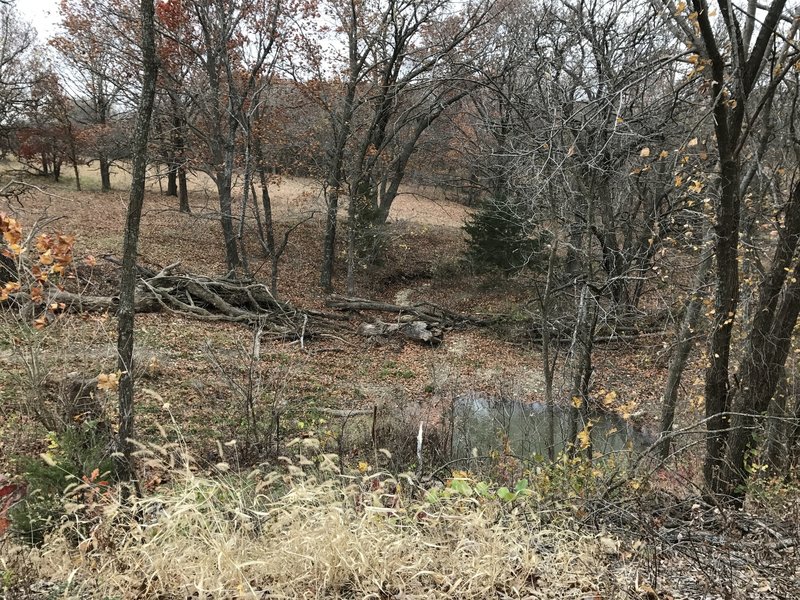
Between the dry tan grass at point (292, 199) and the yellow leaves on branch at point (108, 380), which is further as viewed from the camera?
the dry tan grass at point (292, 199)

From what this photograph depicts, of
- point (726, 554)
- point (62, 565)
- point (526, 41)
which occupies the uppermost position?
point (526, 41)

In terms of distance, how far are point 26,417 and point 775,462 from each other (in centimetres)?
868

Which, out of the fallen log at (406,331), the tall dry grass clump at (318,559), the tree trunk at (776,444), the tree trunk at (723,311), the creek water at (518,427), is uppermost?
the tree trunk at (723,311)

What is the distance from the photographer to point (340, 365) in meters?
12.3

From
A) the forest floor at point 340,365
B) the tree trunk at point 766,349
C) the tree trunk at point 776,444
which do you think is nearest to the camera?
the forest floor at point 340,365

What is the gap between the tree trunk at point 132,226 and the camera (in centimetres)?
436

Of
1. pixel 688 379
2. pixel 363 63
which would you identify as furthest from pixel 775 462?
pixel 363 63

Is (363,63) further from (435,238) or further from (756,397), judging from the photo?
(756,397)

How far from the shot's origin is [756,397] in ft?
17.7

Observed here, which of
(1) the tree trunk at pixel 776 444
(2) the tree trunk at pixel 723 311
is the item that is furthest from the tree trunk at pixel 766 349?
(1) the tree trunk at pixel 776 444

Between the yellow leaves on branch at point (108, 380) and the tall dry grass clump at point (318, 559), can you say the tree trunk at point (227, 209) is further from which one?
the tall dry grass clump at point (318, 559)

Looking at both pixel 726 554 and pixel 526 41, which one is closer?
pixel 726 554

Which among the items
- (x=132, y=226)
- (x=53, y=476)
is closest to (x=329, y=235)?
(x=132, y=226)

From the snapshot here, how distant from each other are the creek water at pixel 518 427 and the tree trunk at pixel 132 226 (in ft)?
15.3
